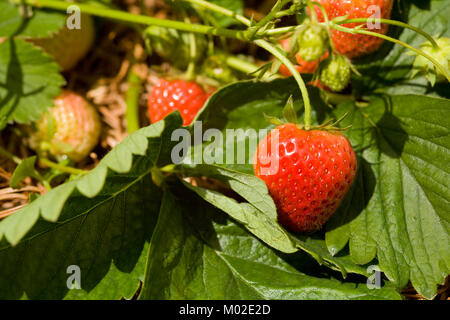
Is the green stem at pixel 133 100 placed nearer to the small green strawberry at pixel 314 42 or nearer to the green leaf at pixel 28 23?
the green leaf at pixel 28 23

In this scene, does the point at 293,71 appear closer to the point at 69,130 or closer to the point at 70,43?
the point at 69,130

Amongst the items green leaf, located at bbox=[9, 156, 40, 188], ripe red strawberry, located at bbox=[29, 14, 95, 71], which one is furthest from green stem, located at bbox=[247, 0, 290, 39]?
ripe red strawberry, located at bbox=[29, 14, 95, 71]

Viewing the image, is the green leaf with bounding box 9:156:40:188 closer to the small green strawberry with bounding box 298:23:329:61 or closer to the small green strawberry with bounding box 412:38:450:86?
the small green strawberry with bounding box 298:23:329:61

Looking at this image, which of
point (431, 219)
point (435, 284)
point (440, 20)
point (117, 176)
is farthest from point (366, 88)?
point (117, 176)

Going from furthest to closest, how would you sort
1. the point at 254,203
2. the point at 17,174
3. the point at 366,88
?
the point at 366,88 < the point at 17,174 < the point at 254,203
